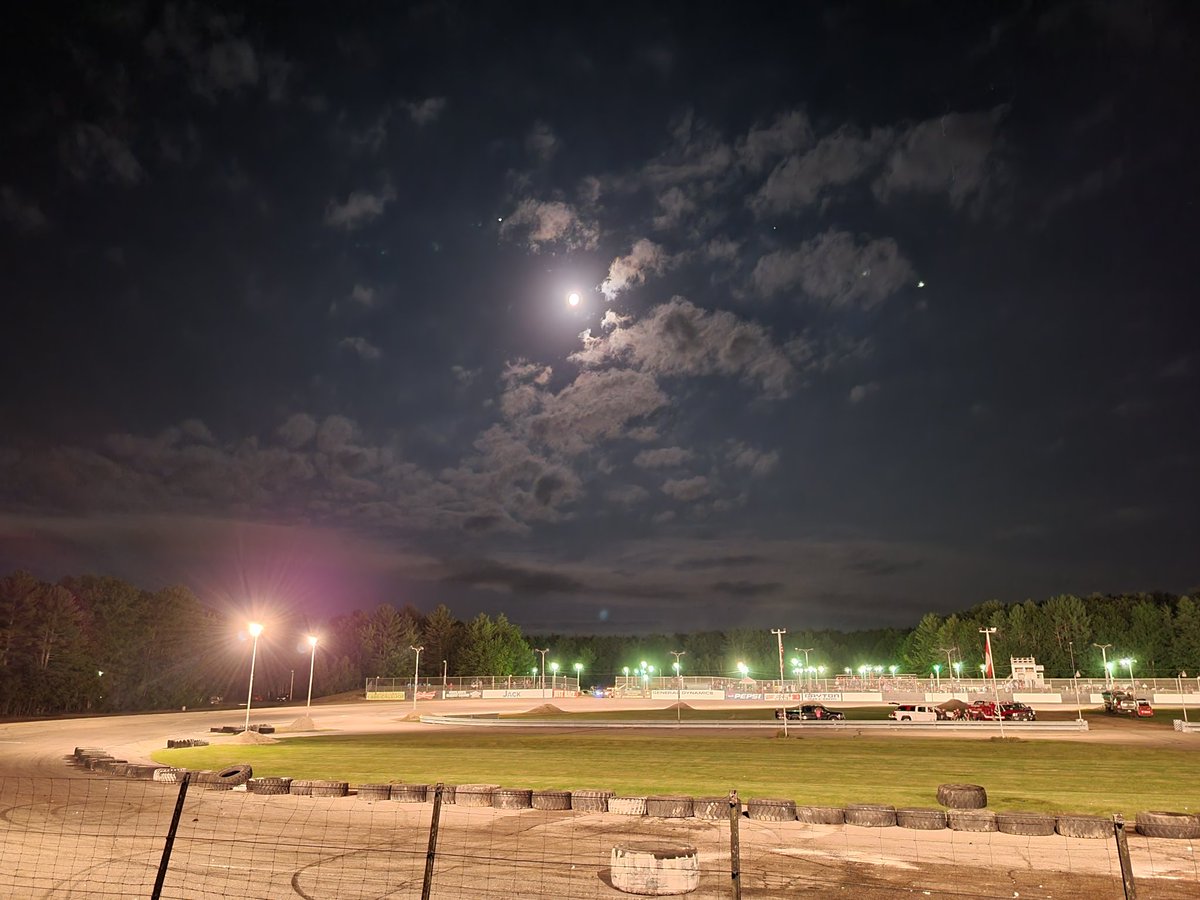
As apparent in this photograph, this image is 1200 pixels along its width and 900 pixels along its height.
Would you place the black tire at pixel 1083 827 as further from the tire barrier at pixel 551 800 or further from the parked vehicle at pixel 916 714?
the parked vehicle at pixel 916 714

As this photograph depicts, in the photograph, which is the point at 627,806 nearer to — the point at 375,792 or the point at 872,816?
the point at 872,816

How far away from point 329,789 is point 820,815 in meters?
15.4

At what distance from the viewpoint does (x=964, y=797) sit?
20969 millimetres

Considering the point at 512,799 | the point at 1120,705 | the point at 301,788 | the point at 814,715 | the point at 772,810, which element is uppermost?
the point at 772,810

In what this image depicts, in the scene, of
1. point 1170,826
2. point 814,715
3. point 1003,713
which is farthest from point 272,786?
point 1003,713

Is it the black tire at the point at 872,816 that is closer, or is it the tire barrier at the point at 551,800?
the black tire at the point at 872,816

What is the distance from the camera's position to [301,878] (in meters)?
14.2

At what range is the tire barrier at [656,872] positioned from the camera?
13266 millimetres

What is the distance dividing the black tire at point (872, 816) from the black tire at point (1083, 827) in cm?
366

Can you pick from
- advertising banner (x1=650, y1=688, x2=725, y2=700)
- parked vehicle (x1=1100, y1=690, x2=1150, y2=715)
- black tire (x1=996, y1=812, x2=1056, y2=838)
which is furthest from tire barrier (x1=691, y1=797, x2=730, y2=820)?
advertising banner (x1=650, y1=688, x2=725, y2=700)

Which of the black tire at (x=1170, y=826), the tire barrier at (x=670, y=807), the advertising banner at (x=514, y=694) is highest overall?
the black tire at (x=1170, y=826)

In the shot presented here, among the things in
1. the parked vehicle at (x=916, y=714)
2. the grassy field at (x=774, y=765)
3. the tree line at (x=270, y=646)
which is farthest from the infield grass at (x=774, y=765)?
the tree line at (x=270, y=646)

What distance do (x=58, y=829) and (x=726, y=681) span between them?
351ft

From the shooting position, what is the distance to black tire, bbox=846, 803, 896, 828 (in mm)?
18703
